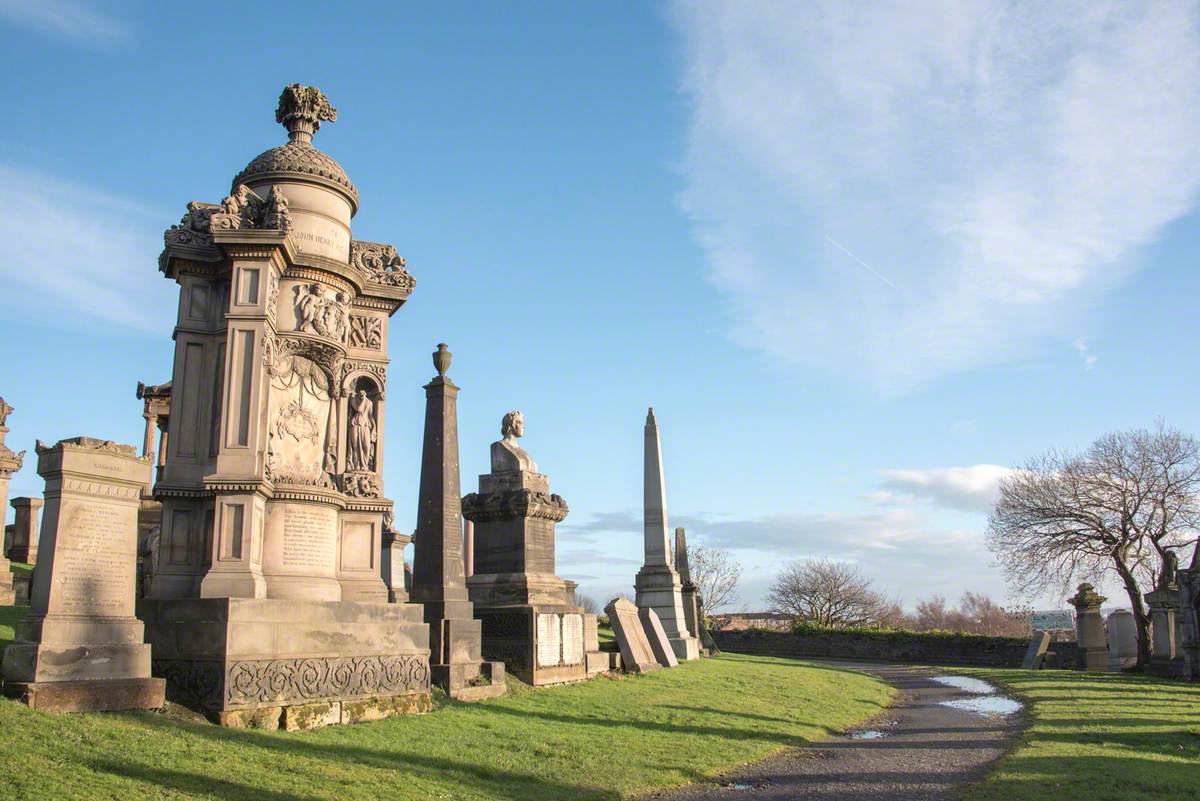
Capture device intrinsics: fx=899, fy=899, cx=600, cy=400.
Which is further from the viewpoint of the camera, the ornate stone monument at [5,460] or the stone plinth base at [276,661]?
the ornate stone monument at [5,460]

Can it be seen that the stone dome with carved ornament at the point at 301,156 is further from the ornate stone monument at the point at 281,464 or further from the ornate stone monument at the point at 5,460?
the ornate stone monument at the point at 5,460

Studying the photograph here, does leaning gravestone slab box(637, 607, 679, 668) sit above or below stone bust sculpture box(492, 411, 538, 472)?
below

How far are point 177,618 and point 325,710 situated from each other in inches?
78.4

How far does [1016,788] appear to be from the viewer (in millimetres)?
8594

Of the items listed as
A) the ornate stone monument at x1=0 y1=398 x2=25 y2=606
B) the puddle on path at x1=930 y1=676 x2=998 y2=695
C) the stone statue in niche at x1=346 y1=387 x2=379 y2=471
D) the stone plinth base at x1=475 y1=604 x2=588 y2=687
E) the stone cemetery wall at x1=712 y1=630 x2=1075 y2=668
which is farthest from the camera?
the stone cemetery wall at x1=712 y1=630 x2=1075 y2=668

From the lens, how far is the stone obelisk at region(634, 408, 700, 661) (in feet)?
83.2

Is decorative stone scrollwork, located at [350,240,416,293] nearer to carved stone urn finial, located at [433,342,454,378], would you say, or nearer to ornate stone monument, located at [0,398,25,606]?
carved stone urn finial, located at [433,342,454,378]

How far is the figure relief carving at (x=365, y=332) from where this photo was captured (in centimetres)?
1412

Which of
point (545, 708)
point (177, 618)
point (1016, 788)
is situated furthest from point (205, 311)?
point (1016, 788)

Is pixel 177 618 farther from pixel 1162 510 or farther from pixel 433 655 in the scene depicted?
pixel 1162 510

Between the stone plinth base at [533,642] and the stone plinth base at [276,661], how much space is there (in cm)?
390

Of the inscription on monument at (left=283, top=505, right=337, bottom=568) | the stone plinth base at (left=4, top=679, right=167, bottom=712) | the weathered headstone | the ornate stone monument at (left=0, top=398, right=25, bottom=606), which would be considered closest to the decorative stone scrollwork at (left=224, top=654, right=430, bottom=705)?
the stone plinth base at (left=4, top=679, right=167, bottom=712)

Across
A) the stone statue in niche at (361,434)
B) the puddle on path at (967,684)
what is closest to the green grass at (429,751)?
the stone statue in niche at (361,434)

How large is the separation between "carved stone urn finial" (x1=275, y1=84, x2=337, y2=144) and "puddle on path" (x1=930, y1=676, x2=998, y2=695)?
58.2ft
